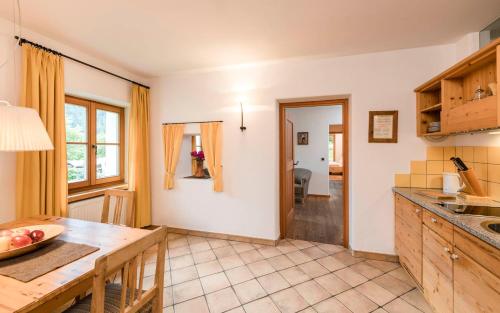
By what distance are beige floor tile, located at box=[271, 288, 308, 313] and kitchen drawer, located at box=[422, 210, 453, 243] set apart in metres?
1.19

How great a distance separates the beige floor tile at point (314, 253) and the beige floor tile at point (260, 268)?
562 mm

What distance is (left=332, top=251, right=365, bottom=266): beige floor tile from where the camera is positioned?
259 centimetres

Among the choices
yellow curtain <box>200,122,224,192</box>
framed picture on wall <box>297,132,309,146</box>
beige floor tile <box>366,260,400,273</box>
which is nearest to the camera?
beige floor tile <box>366,260,400,273</box>

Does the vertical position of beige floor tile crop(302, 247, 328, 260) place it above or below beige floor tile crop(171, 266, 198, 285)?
above

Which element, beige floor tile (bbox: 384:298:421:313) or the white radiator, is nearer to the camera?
beige floor tile (bbox: 384:298:421:313)

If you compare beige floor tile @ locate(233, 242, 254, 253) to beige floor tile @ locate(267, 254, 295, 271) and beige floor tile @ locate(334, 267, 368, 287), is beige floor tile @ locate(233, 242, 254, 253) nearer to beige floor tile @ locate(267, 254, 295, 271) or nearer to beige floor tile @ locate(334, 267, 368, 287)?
beige floor tile @ locate(267, 254, 295, 271)

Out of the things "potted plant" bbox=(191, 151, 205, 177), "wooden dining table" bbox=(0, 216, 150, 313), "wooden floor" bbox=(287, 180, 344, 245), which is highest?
"potted plant" bbox=(191, 151, 205, 177)

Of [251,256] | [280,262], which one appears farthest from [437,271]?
[251,256]

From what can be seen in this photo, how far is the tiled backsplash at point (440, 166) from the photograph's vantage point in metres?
2.05

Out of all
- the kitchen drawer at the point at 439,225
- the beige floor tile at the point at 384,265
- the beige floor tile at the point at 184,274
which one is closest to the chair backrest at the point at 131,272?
the beige floor tile at the point at 184,274

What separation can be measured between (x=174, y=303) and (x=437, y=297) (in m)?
2.08

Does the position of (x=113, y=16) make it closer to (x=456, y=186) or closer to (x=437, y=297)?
(x=437, y=297)

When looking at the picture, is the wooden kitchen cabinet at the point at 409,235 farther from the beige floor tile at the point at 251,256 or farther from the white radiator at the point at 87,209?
the white radiator at the point at 87,209

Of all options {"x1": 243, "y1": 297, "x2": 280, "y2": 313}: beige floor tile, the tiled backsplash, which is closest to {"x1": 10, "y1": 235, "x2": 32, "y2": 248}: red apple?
{"x1": 243, "y1": 297, "x2": 280, "y2": 313}: beige floor tile
